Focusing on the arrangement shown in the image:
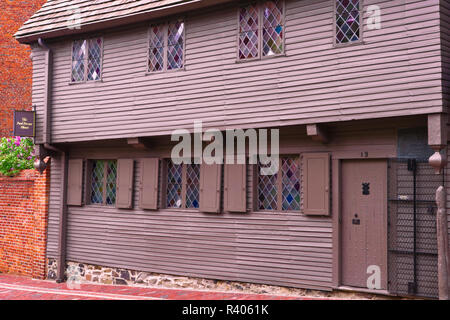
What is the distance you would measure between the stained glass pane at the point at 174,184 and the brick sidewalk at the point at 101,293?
6.42 ft

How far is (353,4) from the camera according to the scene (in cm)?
874

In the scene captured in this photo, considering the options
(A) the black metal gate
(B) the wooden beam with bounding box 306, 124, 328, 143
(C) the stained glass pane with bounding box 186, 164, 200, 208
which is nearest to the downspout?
(C) the stained glass pane with bounding box 186, 164, 200, 208

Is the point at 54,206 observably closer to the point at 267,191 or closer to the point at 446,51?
the point at 267,191

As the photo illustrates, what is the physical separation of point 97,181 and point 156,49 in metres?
3.86

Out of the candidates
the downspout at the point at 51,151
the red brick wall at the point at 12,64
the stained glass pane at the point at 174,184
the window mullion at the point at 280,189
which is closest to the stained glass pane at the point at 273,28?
the window mullion at the point at 280,189

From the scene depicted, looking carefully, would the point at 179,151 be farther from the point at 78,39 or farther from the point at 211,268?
the point at 78,39

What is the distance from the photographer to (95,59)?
1234 cm

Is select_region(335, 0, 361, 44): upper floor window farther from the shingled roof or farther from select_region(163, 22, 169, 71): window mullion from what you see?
select_region(163, 22, 169, 71): window mullion

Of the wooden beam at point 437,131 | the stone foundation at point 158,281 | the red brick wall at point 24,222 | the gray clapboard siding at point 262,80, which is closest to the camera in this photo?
the wooden beam at point 437,131

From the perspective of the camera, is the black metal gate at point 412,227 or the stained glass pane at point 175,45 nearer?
the black metal gate at point 412,227

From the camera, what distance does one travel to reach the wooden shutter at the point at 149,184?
1142 cm

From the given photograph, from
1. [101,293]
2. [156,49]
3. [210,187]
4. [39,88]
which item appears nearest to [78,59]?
[39,88]

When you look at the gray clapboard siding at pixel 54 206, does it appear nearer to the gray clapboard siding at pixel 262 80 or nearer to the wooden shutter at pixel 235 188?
the gray clapboard siding at pixel 262 80

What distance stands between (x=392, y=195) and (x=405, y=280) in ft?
4.69
